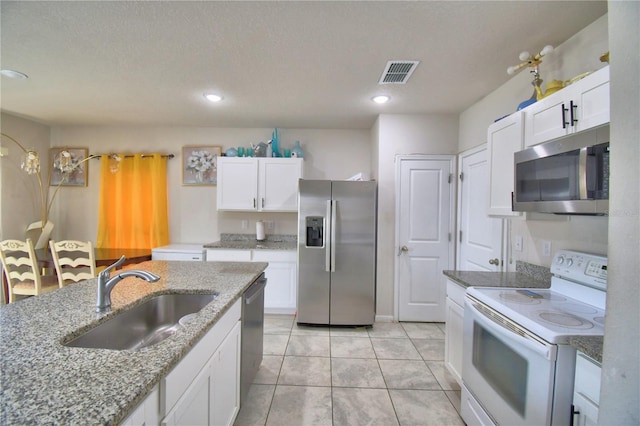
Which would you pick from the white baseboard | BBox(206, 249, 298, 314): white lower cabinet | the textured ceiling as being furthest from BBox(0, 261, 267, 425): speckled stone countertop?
the white baseboard

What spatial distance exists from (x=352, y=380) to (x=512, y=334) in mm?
1324

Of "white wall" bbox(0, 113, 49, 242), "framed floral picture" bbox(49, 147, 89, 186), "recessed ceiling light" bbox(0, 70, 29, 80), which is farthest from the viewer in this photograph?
"framed floral picture" bbox(49, 147, 89, 186)

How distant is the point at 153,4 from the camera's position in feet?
4.99

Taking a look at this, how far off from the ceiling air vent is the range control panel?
5.39 ft

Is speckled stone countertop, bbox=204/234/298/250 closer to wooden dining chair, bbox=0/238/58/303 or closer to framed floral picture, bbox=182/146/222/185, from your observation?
framed floral picture, bbox=182/146/222/185

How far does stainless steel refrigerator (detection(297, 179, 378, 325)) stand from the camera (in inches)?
119

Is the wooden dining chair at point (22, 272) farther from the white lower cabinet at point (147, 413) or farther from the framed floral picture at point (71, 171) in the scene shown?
the white lower cabinet at point (147, 413)

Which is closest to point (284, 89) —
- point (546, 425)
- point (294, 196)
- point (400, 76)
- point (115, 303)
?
point (400, 76)

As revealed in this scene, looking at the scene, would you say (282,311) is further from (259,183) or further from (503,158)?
(503,158)

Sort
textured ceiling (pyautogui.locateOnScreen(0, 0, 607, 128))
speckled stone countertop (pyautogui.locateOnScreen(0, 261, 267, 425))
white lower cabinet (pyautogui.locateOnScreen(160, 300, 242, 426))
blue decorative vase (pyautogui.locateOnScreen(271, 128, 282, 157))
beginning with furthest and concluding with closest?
1. blue decorative vase (pyautogui.locateOnScreen(271, 128, 282, 157))
2. textured ceiling (pyautogui.locateOnScreen(0, 0, 607, 128))
3. white lower cabinet (pyautogui.locateOnScreen(160, 300, 242, 426))
4. speckled stone countertop (pyautogui.locateOnScreen(0, 261, 267, 425))

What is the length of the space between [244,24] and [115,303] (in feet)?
5.62

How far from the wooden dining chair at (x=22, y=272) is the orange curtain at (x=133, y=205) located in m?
1.12

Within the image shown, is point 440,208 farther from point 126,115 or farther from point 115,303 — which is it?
point 126,115

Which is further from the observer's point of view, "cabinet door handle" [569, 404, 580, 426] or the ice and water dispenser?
the ice and water dispenser
